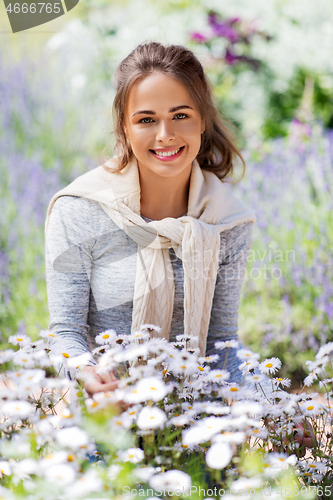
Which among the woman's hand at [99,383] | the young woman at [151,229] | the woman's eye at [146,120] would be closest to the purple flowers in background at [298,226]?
the young woman at [151,229]

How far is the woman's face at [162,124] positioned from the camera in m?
1.50

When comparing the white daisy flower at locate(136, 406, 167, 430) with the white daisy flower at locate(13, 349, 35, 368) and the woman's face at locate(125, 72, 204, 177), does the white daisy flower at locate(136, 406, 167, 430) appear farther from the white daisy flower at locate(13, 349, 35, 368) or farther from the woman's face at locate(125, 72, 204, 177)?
the woman's face at locate(125, 72, 204, 177)

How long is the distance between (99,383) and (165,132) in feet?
2.56

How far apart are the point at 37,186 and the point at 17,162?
1.18ft

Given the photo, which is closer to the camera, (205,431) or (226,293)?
(205,431)

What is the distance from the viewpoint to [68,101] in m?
4.50

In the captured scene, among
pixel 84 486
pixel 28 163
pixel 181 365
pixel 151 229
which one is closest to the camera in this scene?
pixel 84 486

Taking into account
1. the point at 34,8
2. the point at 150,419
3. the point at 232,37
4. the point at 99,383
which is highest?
the point at 232,37

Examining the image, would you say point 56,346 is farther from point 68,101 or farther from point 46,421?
point 68,101

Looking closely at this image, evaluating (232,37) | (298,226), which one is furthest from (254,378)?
(232,37)

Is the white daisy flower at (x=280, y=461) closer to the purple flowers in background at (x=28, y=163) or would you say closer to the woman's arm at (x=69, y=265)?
the woman's arm at (x=69, y=265)

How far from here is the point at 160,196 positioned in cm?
174

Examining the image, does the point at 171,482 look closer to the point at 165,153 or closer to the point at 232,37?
the point at 165,153

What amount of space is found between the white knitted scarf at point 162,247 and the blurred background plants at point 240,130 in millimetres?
318
